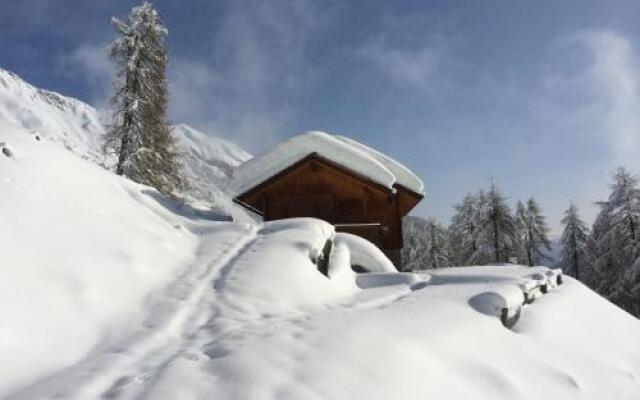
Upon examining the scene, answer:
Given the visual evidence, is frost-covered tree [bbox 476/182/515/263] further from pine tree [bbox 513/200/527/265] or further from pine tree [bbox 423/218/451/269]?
pine tree [bbox 423/218/451/269]

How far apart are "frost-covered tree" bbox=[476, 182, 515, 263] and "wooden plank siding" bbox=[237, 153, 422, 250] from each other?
20.9 meters

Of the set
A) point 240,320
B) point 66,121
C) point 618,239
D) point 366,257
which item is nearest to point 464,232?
point 618,239

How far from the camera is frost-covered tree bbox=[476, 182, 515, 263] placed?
122ft

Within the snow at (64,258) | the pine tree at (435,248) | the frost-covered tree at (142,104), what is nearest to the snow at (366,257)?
the snow at (64,258)

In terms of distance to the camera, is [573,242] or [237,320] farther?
[573,242]

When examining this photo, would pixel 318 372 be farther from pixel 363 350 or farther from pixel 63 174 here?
pixel 63 174

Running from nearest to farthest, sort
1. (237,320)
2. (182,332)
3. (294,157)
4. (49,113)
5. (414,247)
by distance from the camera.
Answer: (182,332) → (237,320) → (294,157) → (414,247) → (49,113)

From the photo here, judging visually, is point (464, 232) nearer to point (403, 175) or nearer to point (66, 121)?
point (403, 175)

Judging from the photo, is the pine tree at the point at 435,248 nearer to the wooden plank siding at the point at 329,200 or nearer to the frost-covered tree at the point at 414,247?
the frost-covered tree at the point at 414,247

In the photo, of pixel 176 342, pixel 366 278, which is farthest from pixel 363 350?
pixel 366 278

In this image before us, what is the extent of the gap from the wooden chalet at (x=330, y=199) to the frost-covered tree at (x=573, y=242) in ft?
85.9

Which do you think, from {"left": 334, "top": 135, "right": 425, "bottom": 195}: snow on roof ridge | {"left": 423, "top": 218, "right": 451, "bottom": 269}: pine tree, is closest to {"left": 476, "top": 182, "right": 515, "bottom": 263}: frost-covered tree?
{"left": 423, "top": 218, "right": 451, "bottom": 269}: pine tree

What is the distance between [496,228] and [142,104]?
27.1 metres

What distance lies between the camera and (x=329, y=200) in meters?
18.0
